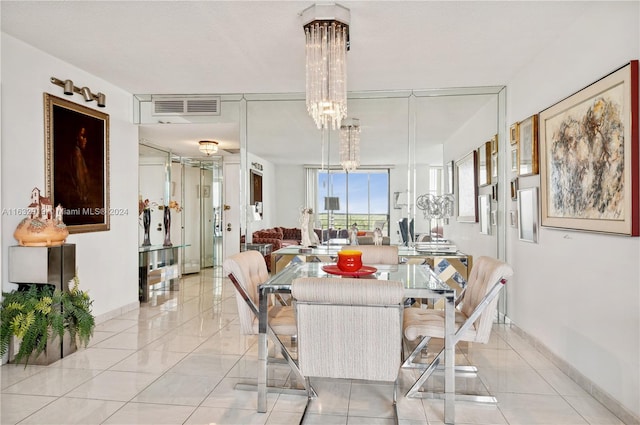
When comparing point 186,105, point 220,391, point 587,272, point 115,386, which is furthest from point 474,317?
point 186,105

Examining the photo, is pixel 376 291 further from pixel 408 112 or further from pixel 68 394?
pixel 408 112

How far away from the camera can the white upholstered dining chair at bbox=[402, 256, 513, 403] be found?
8.20 ft

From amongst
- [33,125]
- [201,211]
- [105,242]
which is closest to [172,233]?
[201,211]

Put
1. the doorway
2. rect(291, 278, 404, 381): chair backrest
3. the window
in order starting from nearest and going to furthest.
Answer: rect(291, 278, 404, 381): chair backrest < the window < the doorway

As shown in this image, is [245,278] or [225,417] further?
[245,278]

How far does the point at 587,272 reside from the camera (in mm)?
2836

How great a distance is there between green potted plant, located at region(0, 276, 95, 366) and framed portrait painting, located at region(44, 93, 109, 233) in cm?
86

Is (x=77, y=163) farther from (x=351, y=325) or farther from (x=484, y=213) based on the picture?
(x=484, y=213)

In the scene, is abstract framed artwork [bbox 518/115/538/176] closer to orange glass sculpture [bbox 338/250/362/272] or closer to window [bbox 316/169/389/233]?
window [bbox 316/169/389/233]

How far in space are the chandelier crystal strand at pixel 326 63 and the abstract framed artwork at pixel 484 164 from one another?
238 cm

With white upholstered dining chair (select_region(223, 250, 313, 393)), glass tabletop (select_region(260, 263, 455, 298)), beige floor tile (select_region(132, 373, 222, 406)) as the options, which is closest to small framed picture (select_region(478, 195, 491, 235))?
glass tabletop (select_region(260, 263, 455, 298))

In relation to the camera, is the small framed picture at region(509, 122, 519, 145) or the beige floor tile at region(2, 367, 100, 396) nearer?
the beige floor tile at region(2, 367, 100, 396)

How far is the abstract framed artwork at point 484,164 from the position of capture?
4668 mm

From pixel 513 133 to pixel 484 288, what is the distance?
2.17 m
